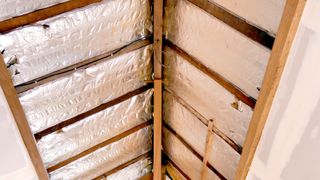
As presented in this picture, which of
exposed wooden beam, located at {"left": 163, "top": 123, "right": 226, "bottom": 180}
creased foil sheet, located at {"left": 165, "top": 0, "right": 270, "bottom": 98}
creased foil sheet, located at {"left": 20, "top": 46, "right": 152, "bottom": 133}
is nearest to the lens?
creased foil sheet, located at {"left": 165, "top": 0, "right": 270, "bottom": 98}

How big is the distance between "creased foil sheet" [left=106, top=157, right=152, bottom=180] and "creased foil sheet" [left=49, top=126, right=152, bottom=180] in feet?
0.47

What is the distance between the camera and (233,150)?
10.4 ft

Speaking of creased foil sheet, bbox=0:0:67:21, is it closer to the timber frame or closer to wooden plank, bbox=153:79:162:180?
the timber frame

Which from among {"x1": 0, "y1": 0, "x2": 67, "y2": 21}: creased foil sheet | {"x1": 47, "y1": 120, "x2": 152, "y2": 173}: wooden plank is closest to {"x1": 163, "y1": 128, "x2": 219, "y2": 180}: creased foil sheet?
{"x1": 47, "y1": 120, "x2": 152, "y2": 173}: wooden plank

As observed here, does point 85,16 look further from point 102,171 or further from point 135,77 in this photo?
point 102,171

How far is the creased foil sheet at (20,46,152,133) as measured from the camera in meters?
2.98

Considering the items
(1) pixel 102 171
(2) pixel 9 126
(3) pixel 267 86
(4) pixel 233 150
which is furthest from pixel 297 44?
(1) pixel 102 171

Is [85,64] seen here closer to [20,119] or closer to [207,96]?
[20,119]

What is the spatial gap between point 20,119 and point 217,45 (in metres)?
1.60

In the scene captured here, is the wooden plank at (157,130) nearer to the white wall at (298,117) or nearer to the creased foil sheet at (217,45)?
the creased foil sheet at (217,45)

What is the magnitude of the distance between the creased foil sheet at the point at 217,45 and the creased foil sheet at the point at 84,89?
15.7 inches

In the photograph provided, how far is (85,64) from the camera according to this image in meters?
3.01

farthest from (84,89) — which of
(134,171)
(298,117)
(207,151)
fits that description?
(298,117)

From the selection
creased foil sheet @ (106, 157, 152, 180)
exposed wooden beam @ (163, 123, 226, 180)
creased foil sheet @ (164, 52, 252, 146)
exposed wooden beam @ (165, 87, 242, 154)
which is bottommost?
creased foil sheet @ (106, 157, 152, 180)
